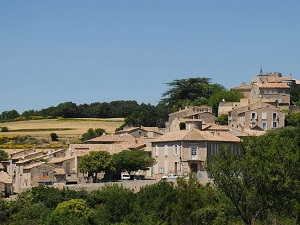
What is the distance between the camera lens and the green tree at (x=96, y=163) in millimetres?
80250

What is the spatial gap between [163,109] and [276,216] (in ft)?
207

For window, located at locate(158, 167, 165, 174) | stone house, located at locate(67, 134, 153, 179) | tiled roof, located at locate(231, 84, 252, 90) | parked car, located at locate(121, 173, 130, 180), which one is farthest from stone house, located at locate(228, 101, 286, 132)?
tiled roof, located at locate(231, 84, 252, 90)

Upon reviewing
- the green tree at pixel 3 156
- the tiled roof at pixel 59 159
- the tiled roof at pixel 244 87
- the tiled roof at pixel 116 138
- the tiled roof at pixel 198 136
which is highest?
the tiled roof at pixel 244 87

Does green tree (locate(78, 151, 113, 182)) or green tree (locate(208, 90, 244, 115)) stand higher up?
green tree (locate(208, 90, 244, 115))

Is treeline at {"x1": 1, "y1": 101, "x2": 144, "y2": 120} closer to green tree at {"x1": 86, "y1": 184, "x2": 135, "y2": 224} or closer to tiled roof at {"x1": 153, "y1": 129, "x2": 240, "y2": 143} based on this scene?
tiled roof at {"x1": 153, "y1": 129, "x2": 240, "y2": 143}

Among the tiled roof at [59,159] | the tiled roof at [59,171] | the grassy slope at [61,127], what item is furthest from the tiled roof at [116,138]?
the grassy slope at [61,127]

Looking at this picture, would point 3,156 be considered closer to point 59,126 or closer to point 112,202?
point 59,126

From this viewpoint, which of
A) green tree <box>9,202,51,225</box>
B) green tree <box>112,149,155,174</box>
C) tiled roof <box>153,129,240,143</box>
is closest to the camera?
green tree <box>9,202,51,225</box>

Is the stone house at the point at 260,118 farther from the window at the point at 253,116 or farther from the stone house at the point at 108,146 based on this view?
the stone house at the point at 108,146

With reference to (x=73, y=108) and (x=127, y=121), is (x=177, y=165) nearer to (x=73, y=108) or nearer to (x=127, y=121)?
(x=127, y=121)

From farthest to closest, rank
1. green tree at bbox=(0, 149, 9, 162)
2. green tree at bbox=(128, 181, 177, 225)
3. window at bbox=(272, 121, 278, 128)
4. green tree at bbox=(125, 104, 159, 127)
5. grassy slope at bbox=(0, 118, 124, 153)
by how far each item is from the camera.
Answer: grassy slope at bbox=(0, 118, 124, 153), green tree at bbox=(125, 104, 159, 127), green tree at bbox=(0, 149, 9, 162), window at bbox=(272, 121, 278, 128), green tree at bbox=(128, 181, 177, 225)

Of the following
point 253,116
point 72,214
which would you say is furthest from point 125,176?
point 253,116

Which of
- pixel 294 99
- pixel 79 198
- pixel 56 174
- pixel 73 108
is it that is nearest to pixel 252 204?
pixel 79 198

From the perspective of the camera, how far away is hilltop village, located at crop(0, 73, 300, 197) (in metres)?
79.9
